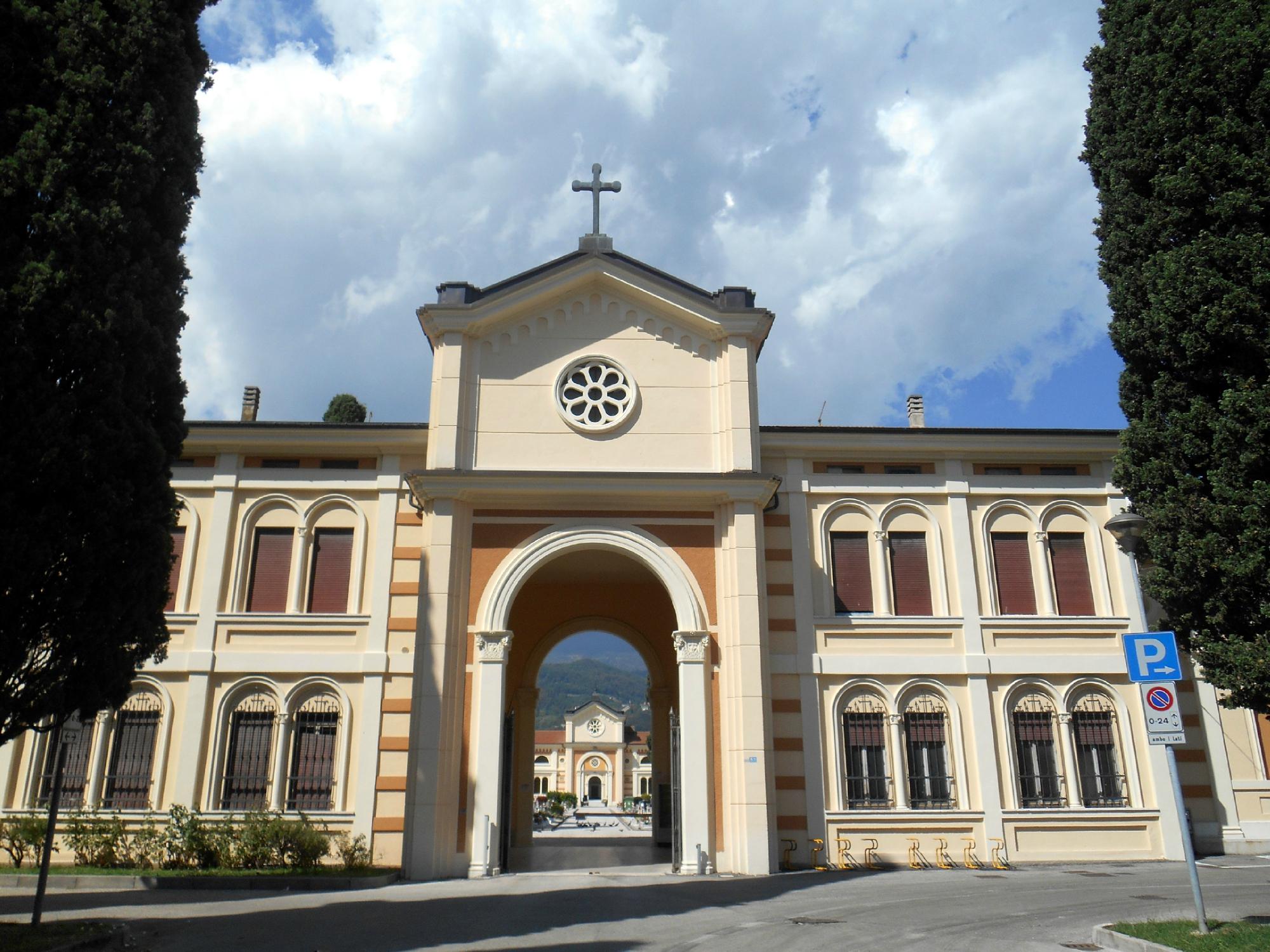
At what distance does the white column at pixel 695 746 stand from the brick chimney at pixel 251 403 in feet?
37.7

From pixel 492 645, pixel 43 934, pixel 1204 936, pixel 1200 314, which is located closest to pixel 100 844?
pixel 492 645

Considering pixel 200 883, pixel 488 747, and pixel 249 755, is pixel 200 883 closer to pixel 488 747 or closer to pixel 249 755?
pixel 249 755

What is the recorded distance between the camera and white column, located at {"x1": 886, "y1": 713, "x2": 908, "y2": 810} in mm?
18172

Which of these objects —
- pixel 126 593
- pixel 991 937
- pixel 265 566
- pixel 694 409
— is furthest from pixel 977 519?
pixel 126 593

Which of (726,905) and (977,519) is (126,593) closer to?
(726,905)

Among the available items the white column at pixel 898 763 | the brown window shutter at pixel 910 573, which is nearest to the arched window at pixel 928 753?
the white column at pixel 898 763

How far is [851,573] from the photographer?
1953 cm

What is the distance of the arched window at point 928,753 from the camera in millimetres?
18344

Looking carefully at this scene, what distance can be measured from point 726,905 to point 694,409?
9460 mm

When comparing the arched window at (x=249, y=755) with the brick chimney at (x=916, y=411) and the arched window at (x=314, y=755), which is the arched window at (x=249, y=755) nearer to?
the arched window at (x=314, y=755)

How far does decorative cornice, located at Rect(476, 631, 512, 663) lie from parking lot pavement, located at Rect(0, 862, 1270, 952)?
3.72m

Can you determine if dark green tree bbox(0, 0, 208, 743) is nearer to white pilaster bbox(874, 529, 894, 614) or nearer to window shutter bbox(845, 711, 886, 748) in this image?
window shutter bbox(845, 711, 886, 748)

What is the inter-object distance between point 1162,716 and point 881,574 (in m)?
8.78

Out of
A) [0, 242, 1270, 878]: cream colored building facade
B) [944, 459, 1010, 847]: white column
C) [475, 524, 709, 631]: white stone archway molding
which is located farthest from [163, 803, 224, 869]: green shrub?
Result: [944, 459, 1010, 847]: white column
